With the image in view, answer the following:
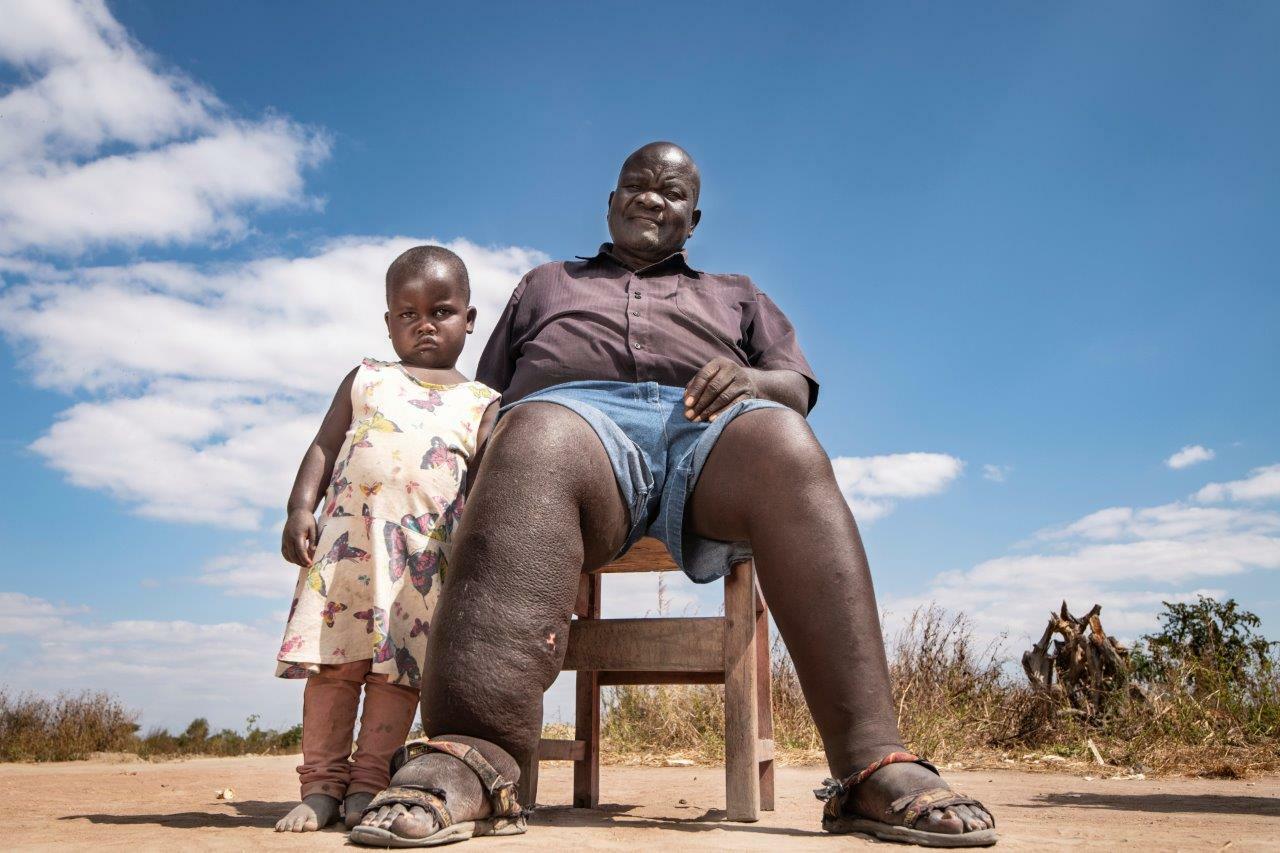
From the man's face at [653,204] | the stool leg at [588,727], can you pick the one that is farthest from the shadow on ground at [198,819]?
the man's face at [653,204]

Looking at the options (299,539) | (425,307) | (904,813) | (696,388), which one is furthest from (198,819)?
(904,813)

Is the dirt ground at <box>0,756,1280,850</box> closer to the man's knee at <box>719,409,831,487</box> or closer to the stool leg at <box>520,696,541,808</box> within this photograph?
the stool leg at <box>520,696,541,808</box>

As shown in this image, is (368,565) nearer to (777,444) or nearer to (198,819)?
(198,819)

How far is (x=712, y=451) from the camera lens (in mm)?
2471

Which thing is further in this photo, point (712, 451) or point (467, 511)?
point (712, 451)

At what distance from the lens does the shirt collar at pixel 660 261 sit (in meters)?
3.17

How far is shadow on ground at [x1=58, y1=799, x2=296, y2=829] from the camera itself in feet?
8.12

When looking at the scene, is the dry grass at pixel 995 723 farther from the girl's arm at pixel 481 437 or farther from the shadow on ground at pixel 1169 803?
the girl's arm at pixel 481 437

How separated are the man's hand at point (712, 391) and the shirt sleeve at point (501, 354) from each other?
795 millimetres

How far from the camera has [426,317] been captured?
9.73 feet

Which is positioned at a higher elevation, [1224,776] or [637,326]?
[637,326]

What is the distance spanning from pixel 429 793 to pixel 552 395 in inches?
43.2

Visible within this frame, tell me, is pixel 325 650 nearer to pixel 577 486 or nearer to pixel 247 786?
pixel 577 486

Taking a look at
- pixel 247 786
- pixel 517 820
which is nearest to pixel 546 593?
pixel 517 820
